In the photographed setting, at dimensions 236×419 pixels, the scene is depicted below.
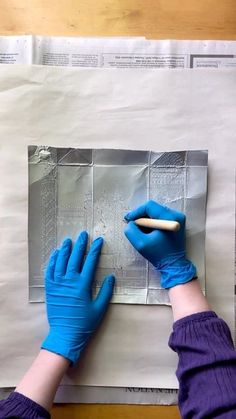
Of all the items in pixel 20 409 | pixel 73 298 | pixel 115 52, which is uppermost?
pixel 115 52

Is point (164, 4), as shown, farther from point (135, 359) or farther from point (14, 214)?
point (135, 359)

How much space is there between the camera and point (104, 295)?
530 mm

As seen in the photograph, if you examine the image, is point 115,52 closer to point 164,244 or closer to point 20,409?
point 164,244

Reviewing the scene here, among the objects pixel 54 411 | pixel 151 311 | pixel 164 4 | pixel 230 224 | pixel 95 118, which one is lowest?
pixel 54 411

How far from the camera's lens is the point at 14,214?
0.54 meters

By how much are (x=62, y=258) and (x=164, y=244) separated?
0.12 m

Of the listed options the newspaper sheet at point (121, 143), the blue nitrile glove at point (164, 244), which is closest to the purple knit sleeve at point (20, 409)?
the newspaper sheet at point (121, 143)

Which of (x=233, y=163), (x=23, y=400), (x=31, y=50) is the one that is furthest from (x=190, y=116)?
(x=23, y=400)

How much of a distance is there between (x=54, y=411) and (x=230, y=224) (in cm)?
30

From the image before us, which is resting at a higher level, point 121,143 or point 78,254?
point 121,143

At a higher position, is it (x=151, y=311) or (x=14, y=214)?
(x=14, y=214)

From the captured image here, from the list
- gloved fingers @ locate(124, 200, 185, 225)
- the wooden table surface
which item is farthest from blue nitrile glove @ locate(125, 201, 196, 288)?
the wooden table surface

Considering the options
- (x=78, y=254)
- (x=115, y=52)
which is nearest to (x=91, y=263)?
(x=78, y=254)

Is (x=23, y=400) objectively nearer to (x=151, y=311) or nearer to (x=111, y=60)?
(x=151, y=311)
